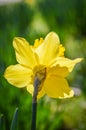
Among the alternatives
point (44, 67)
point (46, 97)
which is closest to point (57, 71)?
point (44, 67)

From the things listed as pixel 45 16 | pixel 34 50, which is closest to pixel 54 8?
pixel 45 16

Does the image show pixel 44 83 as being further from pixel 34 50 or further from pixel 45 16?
pixel 45 16

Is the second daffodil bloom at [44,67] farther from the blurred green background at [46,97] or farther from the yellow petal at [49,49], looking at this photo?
the blurred green background at [46,97]

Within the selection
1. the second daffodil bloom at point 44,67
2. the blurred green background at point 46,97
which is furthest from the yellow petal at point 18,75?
the blurred green background at point 46,97

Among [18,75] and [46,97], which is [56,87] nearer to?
[18,75]

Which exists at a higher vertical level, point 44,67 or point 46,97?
point 44,67

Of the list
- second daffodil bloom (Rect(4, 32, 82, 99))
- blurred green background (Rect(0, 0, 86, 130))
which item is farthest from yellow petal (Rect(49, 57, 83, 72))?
blurred green background (Rect(0, 0, 86, 130))

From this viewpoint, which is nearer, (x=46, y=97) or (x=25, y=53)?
(x=25, y=53)
